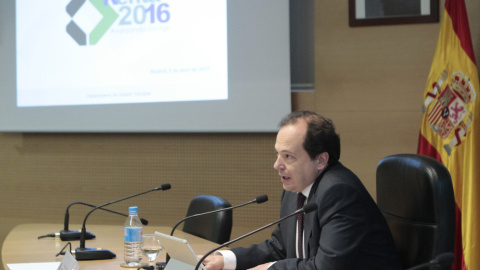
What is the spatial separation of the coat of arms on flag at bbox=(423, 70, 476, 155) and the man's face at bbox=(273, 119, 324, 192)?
171cm

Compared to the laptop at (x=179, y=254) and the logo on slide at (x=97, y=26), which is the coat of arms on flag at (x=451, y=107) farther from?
the logo on slide at (x=97, y=26)

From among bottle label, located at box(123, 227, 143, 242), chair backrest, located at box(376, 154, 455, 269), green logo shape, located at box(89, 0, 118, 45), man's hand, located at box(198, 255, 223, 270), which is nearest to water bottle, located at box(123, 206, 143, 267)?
bottle label, located at box(123, 227, 143, 242)

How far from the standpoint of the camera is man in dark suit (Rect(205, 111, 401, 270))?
1963mm

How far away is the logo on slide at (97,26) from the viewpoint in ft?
15.7

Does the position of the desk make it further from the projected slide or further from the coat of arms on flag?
the coat of arms on flag

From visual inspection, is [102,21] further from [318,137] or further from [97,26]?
[318,137]

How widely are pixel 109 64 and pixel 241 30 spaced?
44.7 inches

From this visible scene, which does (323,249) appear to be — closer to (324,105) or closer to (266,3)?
(324,105)

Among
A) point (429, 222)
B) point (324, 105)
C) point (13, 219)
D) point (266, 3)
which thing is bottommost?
point (13, 219)

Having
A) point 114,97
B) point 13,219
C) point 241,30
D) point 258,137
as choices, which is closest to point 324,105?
point 258,137

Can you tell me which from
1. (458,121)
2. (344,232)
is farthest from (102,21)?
(344,232)

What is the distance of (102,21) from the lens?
15.7 feet

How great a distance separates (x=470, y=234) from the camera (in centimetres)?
348

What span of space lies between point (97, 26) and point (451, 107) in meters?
2.81
